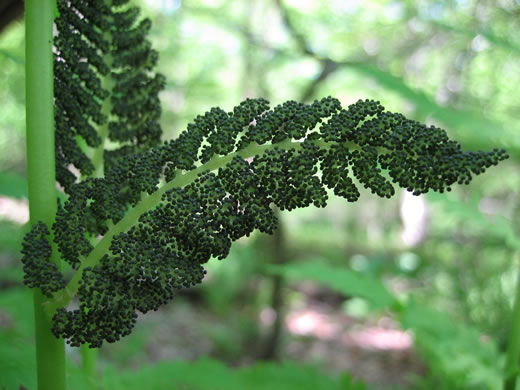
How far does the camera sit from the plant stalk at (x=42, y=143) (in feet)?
2.53

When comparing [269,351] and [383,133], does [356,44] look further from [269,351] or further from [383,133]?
[383,133]

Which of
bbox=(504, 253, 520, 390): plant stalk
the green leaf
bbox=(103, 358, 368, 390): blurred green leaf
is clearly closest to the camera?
bbox=(504, 253, 520, 390): plant stalk

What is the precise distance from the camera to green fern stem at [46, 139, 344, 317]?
777 mm

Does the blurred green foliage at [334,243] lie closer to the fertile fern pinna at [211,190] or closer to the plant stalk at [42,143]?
the plant stalk at [42,143]

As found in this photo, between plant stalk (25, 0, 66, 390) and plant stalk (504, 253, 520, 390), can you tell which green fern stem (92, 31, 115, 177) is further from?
plant stalk (504, 253, 520, 390)

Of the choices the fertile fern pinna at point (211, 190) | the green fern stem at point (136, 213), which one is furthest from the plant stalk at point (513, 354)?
the green fern stem at point (136, 213)

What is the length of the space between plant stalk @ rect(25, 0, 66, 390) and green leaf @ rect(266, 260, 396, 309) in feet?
4.85

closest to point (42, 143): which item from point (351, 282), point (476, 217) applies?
point (351, 282)

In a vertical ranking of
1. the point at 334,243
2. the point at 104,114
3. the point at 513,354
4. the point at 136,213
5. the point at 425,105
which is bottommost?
the point at 513,354

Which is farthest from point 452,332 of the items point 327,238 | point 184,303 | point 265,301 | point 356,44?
point 327,238

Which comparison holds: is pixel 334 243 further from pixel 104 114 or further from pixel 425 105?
pixel 104 114

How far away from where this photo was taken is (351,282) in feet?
7.39

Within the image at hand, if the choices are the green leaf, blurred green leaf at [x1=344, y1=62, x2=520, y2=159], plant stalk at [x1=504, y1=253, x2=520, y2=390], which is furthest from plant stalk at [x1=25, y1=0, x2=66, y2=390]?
blurred green leaf at [x1=344, y1=62, x2=520, y2=159]

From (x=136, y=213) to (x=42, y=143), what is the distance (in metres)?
0.21
